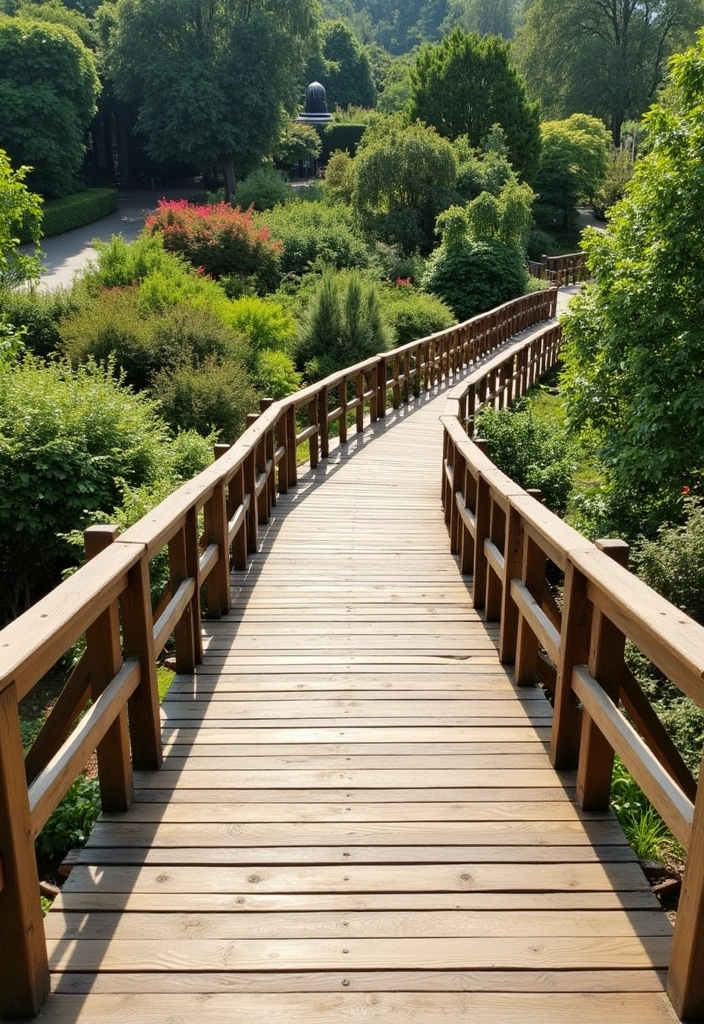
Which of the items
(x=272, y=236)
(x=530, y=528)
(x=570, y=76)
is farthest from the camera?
(x=570, y=76)

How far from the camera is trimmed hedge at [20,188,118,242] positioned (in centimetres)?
3978

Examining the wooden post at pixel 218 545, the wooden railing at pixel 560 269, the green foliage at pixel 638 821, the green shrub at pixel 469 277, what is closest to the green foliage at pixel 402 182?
the green shrub at pixel 469 277

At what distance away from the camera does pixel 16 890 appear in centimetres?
221

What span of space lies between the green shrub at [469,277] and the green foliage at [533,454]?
14.7 metres

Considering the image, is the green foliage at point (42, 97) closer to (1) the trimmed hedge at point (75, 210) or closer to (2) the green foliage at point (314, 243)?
(1) the trimmed hedge at point (75, 210)

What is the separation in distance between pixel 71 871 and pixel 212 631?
233cm

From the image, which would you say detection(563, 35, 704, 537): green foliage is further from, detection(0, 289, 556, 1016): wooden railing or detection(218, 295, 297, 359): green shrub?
detection(218, 295, 297, 359): green shrub

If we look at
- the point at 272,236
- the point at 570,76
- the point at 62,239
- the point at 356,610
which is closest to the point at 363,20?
the point at 570,76

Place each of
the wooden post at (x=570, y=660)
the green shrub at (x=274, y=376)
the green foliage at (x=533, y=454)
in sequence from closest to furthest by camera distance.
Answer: the wooden post at (x=570, y=660), the green foliage at (x=533, y=454), the green shrub at (x=274, y=376)

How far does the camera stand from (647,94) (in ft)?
179

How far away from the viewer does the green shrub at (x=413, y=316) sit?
1991cm

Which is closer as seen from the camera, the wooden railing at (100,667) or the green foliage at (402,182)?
the wooden railing at (100,667)

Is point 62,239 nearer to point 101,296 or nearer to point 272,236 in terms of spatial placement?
point 272,236

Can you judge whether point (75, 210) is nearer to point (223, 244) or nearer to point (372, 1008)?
point (223, 244)
